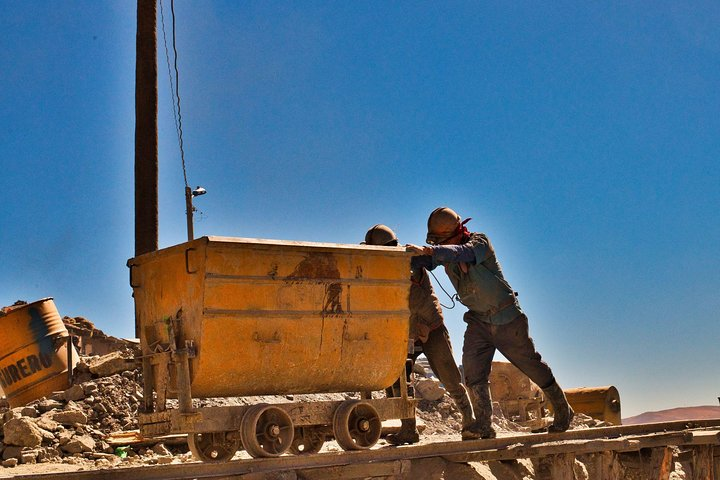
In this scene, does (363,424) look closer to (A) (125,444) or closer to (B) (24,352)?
(A) (125,444)

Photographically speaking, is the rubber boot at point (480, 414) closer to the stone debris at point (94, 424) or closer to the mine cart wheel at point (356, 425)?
the mine cart wheel at point (356, 425)

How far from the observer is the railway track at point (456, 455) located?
5867 millimetres

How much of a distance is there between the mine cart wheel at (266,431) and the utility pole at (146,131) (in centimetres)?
941

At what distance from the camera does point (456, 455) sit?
7469 millimetres

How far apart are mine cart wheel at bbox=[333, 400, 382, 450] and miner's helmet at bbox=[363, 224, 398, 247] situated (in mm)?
1622

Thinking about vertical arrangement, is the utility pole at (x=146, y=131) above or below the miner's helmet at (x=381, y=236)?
above

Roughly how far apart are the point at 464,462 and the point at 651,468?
7.66 feet

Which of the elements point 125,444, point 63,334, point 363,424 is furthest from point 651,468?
point 63,334

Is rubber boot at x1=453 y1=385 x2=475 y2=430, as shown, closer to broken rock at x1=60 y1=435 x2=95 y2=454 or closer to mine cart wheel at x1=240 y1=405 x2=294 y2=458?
mine cart wheel at x1=240 y1=405 x2=294 y2=458

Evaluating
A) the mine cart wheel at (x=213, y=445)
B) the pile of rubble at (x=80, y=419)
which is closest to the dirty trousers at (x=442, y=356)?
the mine cart wheel at (x=213, y=445)

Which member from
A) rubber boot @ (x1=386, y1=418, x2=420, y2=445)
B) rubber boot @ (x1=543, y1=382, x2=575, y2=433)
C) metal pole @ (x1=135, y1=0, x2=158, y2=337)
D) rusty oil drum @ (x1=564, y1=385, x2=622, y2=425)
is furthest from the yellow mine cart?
rusty oil drum @ (x1=564, y1=385, x2=622, y2=425)

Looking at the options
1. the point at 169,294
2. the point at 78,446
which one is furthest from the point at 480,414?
the point at 78,446

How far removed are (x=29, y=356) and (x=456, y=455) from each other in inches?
275

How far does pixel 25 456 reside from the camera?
10.2 m
